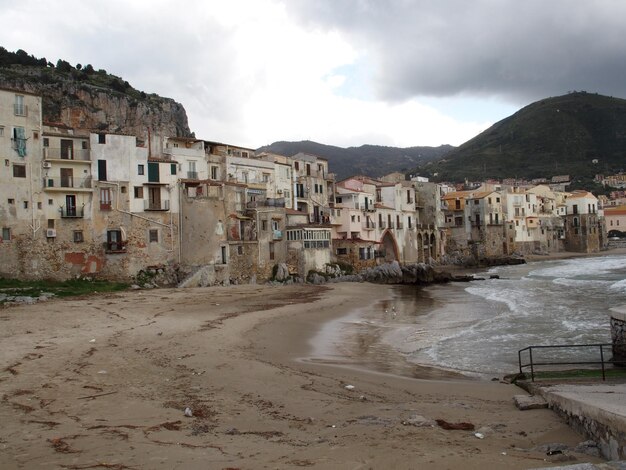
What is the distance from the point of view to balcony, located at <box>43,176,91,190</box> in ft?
131

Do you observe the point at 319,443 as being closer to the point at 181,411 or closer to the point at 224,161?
the point at 181,411

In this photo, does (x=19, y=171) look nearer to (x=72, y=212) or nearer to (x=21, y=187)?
(x=21, y=187)

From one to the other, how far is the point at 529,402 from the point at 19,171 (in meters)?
38.3

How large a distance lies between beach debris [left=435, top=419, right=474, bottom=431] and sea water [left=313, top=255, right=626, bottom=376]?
681 centimetres

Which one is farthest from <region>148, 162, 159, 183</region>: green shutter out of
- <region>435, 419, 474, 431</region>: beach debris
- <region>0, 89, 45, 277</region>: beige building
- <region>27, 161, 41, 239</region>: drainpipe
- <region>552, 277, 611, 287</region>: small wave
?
<region>435, 419, 474, 431</region>: beach debris

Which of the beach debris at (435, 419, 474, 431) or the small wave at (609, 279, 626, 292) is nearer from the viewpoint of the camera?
the beach debris at (435, 419, 474, 431)

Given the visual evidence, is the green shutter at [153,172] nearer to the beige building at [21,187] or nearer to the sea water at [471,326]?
the beige building at [21,187]

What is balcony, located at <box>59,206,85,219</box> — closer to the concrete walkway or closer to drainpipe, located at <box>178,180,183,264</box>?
drainpipe, located at <box>178,180,183,264</box>

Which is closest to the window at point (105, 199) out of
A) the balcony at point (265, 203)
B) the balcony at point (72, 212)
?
the balcony at point (72, 212)

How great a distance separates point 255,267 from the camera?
159ft

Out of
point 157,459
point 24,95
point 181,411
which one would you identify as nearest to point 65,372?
point 181,411

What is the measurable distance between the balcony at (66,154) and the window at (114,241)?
600 centimetres

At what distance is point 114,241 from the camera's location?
42.1 meters

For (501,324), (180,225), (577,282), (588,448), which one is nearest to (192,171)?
(180,225)
